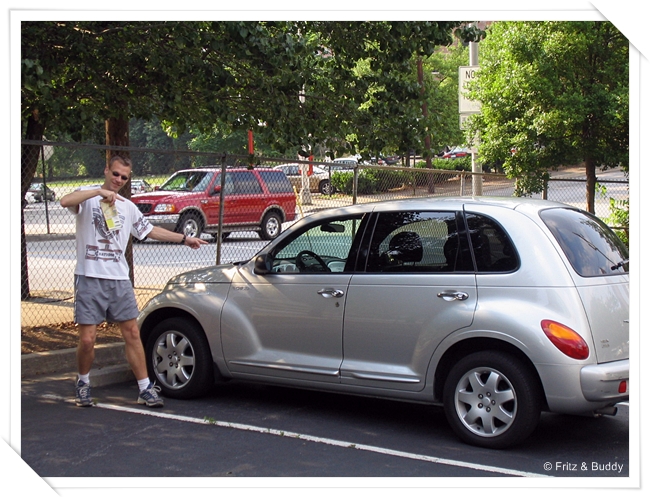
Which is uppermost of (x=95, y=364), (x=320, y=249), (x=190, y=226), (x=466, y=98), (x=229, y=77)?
(x=466, y=98)

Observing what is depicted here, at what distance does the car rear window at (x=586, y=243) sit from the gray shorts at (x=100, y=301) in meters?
3.31

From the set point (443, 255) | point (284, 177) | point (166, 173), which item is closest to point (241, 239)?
point (166, 173)

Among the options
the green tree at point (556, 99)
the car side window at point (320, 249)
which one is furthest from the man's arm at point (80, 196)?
the green tree at point (556, 99)

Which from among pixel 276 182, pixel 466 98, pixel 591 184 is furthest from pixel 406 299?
pixel 466 98

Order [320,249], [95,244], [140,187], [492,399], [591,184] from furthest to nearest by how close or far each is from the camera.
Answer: [591,184] → [140,187] → [320,249] → [95,244] → [492,399]

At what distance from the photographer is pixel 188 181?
34.8ft

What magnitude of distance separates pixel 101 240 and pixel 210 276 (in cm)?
105

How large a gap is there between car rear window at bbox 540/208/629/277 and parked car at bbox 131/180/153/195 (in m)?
5.26

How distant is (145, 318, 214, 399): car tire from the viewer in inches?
270

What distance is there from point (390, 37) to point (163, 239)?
3.70m

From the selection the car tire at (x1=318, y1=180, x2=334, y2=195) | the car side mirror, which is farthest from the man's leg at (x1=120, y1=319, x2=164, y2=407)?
the car tire at (x1=318, y1=180, x2=334, y2=195)

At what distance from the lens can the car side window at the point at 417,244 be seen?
19.5ft

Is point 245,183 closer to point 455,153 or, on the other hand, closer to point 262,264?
point 262,264

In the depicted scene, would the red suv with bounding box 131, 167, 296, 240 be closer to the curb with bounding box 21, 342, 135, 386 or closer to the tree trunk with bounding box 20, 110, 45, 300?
the tree trunk with bounding box 20, 110, 45, 300
